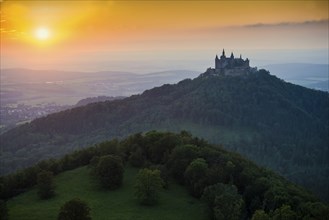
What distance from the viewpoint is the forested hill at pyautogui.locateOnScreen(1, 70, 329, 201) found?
152 metres

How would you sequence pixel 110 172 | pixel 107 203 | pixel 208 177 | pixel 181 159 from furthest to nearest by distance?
pixel 181 159 < pixel 110 172 < pixel 208 177 < pixel 107 203

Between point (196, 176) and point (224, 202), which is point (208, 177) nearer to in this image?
point (196, 176)

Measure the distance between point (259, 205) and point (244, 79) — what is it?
513 feet

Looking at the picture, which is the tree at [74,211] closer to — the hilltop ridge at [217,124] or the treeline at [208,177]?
the treeline at [208,177]

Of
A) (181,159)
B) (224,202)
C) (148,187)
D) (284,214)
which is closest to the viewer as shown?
(284,214)

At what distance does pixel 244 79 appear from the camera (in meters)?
198

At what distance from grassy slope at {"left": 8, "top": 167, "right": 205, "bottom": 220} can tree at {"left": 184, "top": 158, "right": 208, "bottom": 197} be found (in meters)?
1.16

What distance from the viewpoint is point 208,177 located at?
50.9 meters

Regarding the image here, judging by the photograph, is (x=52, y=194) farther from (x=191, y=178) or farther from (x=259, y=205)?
(x=259, y=205)

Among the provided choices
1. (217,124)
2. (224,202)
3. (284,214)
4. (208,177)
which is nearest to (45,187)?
(208,177)

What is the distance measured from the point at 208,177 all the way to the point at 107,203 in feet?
41.6

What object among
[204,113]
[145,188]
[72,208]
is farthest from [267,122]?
[72,208]

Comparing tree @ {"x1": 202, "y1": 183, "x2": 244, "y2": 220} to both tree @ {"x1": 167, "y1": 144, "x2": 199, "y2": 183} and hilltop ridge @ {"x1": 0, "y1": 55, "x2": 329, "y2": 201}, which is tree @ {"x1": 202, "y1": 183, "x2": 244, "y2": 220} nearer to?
tree @ {"x1": 167, "y1": 144, "x2": 199, "y2": 183}

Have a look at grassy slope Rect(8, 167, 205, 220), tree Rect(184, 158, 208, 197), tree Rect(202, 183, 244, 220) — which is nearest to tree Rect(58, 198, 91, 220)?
grassy slope Rect(8, 167, 205, 220)
